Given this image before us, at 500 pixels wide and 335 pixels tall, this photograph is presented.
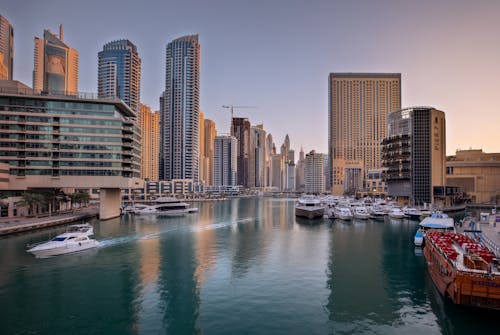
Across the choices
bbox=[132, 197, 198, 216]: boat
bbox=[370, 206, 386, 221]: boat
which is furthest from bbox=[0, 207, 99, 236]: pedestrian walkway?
bbox=[370, 206, 386, 221]: boat

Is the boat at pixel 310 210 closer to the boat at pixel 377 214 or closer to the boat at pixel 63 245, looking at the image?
the boat at pixel 377 214

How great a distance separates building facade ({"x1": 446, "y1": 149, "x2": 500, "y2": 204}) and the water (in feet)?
510

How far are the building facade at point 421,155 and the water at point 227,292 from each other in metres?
98.2

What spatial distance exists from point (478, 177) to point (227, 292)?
19836cm

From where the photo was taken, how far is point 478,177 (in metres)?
186

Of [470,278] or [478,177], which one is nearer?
[470,278]

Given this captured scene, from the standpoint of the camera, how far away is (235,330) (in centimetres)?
2680

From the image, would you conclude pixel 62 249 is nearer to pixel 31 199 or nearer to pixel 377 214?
pixel 31 199

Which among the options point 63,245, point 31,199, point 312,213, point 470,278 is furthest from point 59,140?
point 470,278

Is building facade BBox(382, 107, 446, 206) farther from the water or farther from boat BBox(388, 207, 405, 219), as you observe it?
the water

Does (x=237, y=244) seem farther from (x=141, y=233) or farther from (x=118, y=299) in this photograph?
(x=118, y=299)

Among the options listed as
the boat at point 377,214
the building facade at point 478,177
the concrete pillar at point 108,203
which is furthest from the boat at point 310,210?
the building facade at point 478,177

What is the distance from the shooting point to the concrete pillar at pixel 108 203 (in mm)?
104062

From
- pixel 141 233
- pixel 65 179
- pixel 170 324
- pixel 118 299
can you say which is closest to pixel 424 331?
pixel 170 324
